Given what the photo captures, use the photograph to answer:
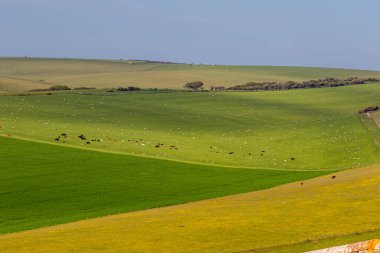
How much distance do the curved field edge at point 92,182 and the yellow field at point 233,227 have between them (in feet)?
13.9

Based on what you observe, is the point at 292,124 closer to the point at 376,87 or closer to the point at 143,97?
the point at 143,97

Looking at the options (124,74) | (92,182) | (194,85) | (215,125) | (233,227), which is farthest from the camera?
(124,74)

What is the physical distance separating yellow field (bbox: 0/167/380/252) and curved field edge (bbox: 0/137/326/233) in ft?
13.9

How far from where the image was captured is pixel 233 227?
28578mm

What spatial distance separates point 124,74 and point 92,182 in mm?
110946

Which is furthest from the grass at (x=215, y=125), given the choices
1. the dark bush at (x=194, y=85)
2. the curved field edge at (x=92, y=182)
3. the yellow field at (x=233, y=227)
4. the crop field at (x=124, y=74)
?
the crop field at (x=124, y=74)

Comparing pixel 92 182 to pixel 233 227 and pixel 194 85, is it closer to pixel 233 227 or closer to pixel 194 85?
pixel 233 227

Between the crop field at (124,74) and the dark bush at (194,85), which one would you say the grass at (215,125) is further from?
the crop field at (124,74)

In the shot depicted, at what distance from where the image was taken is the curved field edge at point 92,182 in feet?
132

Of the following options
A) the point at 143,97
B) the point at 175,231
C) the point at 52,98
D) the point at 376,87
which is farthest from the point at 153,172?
the point at 376,87

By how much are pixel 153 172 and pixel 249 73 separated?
401 feet

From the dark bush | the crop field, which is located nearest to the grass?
the dark bush

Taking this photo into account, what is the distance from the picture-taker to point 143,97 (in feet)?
342

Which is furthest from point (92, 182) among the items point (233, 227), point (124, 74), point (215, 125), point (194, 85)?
point (124, 74)
